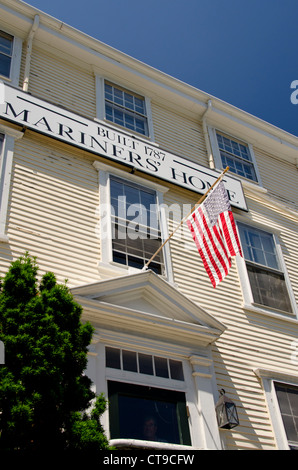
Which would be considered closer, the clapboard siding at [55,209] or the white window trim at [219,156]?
the clapboard siding at [55,209]

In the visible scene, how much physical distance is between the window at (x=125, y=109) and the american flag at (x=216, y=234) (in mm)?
3665

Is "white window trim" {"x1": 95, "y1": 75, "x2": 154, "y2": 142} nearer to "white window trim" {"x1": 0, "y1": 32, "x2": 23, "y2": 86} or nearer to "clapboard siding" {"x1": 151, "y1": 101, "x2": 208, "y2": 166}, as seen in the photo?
"clapboard siding" {"x1": 151, "y1": 101, "x2": 208, "y2": 166}

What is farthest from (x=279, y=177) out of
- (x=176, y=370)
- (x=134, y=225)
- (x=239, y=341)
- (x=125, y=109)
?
(x=176, y=370)

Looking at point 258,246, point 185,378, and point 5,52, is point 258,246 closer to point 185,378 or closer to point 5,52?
point 185,378

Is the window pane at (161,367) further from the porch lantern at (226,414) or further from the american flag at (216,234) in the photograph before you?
the american flag at (216,234)

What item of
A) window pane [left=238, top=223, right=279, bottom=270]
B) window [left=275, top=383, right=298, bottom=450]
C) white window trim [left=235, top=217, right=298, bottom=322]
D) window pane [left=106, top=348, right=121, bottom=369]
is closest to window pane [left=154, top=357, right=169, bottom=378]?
window pane [left=106, top=348, right=121, bottom=369]

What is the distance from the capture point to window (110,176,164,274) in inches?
360

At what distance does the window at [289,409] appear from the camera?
8.30 m

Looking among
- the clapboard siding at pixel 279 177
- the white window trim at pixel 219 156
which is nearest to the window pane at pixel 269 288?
the white window trim at pixel 219 156

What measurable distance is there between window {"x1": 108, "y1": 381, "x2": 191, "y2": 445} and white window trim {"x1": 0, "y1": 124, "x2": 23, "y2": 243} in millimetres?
2805
